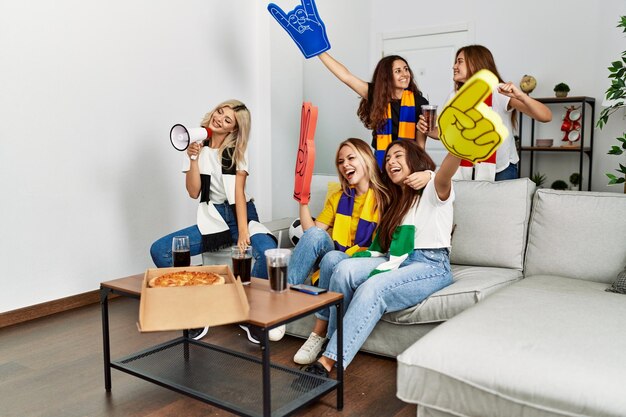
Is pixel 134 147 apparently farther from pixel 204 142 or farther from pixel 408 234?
pixel 408 234

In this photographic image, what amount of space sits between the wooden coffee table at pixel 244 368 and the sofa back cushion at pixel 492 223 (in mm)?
1040

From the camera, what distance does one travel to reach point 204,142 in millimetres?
3314

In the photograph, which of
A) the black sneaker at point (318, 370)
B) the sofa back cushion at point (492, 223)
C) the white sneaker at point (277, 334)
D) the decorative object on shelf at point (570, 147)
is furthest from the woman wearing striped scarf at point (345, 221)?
the decorative object on shelf at point (570, 147)

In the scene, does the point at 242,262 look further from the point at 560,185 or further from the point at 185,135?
the point at 560,185

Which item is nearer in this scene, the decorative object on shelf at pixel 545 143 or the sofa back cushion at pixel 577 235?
the sofa back cushion at pixel 577 235

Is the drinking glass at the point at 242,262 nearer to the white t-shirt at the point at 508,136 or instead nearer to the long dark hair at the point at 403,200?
the long dark hair at the point at 403,200

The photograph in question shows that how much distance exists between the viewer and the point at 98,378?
251 centimetres

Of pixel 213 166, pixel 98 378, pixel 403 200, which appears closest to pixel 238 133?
pixel 213 166

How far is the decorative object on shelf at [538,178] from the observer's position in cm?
468

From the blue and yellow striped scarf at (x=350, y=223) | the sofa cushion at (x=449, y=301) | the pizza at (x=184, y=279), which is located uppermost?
the blue and yellow striped scarf at (x=350, y=223)

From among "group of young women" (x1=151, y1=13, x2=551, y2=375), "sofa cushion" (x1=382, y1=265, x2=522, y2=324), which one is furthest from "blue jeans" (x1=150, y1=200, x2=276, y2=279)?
"sofa cushion" (x1=382, y1=265, x2=522, y2=324)

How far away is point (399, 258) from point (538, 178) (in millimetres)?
2538

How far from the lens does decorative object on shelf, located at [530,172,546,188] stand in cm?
468

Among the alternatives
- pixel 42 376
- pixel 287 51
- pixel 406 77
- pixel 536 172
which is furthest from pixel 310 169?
pixel 536 172
